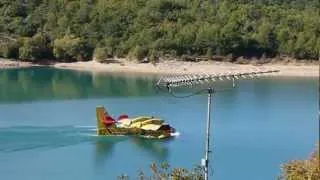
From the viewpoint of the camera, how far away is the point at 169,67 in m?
60.0

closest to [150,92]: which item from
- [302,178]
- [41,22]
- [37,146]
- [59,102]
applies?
[59,102]

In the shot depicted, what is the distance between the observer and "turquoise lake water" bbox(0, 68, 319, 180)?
953 inches

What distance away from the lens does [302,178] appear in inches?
341

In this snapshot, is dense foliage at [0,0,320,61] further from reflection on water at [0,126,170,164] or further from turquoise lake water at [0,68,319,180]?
reflection on water at [0,126,170,164]

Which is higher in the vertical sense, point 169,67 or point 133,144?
point 133,144

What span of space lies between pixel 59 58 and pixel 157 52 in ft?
28.9

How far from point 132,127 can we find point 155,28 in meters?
37.4

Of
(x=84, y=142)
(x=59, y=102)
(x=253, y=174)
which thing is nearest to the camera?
(x=253, y=174)

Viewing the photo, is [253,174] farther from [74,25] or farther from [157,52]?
[74,25]

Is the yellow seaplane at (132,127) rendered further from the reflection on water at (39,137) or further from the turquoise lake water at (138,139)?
the reflection on water at (39,137)

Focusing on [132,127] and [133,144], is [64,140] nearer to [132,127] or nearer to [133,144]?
[133,144]

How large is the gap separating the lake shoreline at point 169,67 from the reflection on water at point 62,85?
2.47 metres

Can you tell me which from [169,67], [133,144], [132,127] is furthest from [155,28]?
[133,144]

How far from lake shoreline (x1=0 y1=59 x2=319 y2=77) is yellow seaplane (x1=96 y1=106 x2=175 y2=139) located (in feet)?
86.2
